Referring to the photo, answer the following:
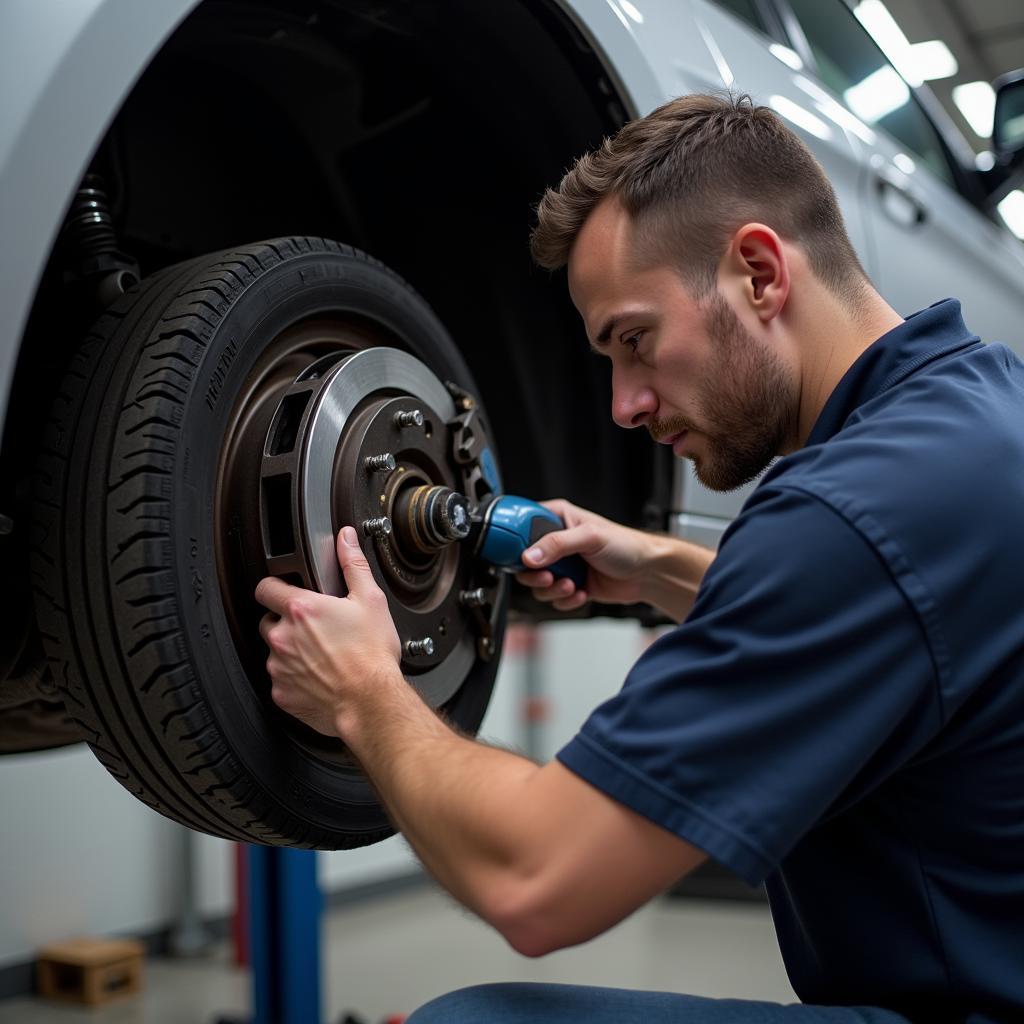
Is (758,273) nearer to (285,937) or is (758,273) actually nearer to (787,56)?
(787,56)

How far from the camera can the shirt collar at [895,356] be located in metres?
0.81

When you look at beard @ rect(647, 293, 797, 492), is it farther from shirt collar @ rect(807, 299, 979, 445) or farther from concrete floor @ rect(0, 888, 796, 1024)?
concrete floor @ rect(0, 888, 796, 1024)

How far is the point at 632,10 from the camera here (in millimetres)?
1052

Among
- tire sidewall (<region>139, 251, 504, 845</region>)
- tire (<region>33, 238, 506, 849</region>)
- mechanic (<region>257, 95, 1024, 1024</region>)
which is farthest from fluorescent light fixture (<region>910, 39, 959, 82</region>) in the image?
tire (<region>33, 238, 506, 849</region>)

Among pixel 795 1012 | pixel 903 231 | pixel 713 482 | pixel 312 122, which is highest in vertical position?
pixel 312 122

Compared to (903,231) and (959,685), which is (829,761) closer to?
(959,685)

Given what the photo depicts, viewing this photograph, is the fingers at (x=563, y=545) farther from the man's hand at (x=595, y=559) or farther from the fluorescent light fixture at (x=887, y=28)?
the fluorescent light fixture at (x=887, y=28)

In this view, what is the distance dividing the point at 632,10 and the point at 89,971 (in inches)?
96.0

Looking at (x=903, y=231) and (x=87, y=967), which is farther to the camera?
(x=87, y=967)

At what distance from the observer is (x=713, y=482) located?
95cm

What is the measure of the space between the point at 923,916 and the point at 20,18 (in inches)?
30.0

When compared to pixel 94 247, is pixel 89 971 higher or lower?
lower

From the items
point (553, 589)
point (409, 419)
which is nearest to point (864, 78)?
point (553, 589)

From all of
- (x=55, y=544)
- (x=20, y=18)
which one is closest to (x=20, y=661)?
(x=55, y=544)
